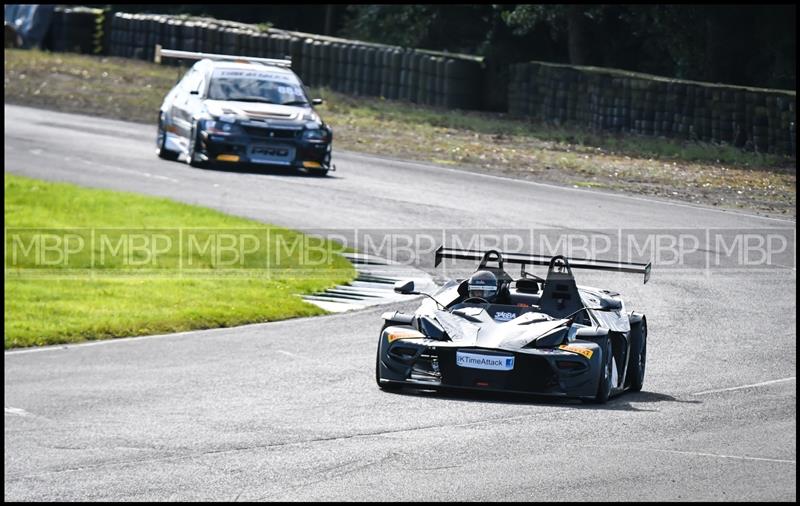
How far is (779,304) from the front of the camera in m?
23.0

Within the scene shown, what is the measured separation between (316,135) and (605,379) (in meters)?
15.0

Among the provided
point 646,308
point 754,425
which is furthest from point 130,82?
point 754,425

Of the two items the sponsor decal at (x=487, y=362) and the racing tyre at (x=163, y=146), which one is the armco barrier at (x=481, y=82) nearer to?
the racing tyre at (x=163, y=146)

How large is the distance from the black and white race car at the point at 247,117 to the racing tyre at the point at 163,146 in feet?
5.74

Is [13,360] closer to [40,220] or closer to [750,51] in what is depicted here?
[40,220]

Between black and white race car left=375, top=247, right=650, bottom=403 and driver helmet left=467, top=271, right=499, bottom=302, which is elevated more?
driver helmet left=467, top=271, right=499, bottom=302

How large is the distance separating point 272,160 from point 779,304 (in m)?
9.80

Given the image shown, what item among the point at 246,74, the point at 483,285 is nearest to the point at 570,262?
the point at 483,285

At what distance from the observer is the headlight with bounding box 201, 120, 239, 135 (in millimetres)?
27062

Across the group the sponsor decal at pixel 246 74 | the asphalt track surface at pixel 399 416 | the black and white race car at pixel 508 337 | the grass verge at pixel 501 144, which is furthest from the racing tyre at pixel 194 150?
the black and white race car at pixel 508 337

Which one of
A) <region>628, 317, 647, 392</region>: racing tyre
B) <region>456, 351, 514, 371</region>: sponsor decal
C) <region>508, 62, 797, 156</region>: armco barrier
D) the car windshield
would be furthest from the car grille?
<region>456, 351, 514, 371</region>: sponsor decal

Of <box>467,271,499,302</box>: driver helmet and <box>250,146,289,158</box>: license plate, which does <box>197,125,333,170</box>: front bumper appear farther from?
<box>467,271,499,302</box>: driver helmet

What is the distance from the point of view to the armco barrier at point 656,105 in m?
34.6

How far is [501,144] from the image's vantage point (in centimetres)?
3828
